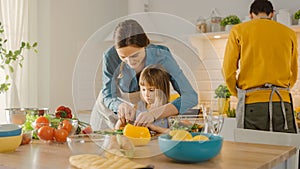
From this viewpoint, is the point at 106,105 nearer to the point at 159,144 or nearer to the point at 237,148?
the point at 159,144

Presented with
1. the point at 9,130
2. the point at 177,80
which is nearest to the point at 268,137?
the point at 177,80

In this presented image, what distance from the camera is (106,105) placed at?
4.41 ft

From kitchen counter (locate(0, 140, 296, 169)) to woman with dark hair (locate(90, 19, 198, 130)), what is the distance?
162 millimetres

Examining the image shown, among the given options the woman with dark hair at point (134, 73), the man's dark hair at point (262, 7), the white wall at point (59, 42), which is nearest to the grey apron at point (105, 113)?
the woman with dark hair at point (134, 73)

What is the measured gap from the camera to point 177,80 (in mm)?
1232

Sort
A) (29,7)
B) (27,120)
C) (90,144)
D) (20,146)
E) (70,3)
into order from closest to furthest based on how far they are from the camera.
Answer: (90,144), (20,146), (27,120), (29,7), (70,3)

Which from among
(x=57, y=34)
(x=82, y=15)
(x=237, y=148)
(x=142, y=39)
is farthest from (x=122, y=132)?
(x=82, y=15)

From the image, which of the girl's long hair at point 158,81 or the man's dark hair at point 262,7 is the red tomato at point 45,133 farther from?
the man's dark hair at point 262,7

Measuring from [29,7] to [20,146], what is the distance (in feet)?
7.52

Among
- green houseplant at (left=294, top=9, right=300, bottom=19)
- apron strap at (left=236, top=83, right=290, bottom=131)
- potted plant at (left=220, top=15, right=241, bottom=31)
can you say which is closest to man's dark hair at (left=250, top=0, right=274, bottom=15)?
apron strap at (left=236, top=83, right=290, bottom=131)

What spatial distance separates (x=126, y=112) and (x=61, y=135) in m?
0.54

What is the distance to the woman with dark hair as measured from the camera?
1237 mm

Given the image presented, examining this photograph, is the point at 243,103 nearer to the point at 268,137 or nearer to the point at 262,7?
the point at 262,7

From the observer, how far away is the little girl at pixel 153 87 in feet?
4.00
